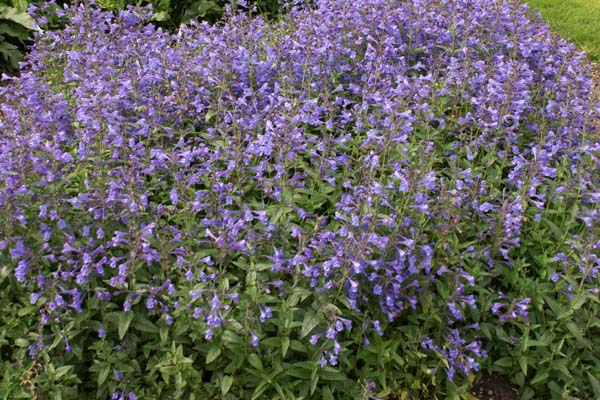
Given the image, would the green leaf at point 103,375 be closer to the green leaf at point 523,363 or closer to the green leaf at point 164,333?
the green leaf at point 164,333

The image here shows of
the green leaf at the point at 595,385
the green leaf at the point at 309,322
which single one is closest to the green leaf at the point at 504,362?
the green leaf at the point at 595,385

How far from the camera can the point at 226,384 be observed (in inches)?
148

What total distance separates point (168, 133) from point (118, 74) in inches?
40.8

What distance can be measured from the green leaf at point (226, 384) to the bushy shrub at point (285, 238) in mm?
11

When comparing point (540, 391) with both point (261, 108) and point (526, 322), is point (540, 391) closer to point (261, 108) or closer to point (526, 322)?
point (526, 322)

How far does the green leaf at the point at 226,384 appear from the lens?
3.74 meters

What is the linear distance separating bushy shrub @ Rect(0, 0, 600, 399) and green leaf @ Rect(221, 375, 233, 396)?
0.01 meters

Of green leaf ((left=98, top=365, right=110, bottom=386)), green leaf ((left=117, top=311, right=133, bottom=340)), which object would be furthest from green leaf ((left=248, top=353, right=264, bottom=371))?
green leaf ((left=98, top=365, right=110, bottom=386))

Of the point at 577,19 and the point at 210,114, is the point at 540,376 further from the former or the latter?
the point at 577,19

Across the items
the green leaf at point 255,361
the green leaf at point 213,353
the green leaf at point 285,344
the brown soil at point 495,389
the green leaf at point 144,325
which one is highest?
the green leaf at point 285,344

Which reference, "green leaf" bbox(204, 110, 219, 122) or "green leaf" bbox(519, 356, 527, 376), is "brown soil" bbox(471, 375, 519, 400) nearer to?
"green leaf" bbox(519, 356, 527, 376)

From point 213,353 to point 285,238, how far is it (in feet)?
2.87

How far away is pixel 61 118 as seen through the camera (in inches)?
191

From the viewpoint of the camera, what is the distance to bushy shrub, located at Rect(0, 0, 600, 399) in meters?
3.78
